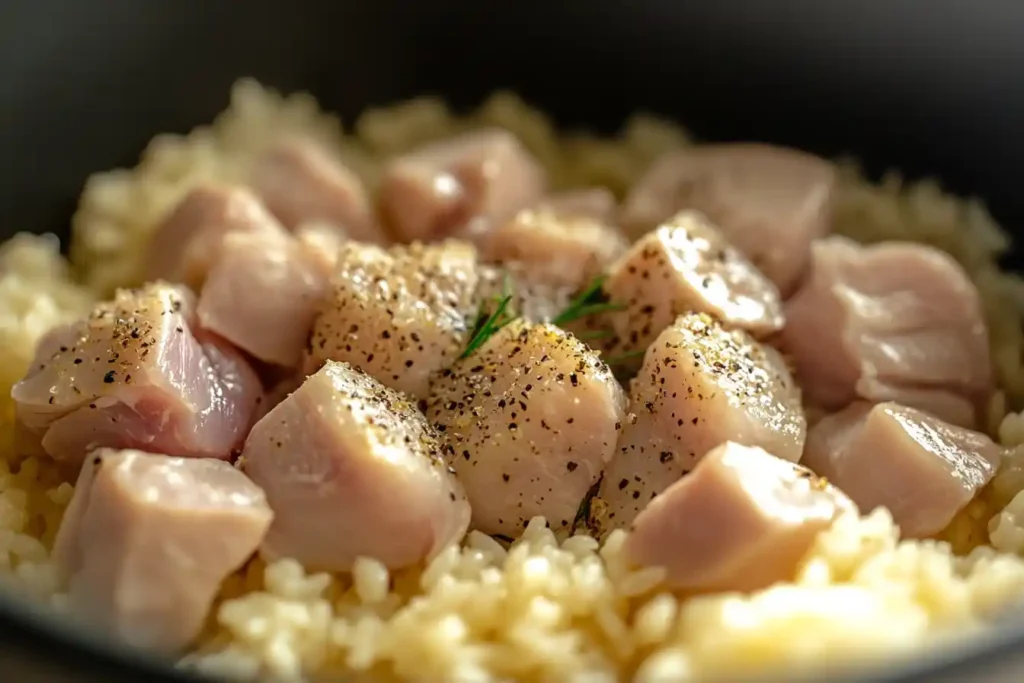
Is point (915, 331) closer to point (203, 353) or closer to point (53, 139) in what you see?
point (203, 353)

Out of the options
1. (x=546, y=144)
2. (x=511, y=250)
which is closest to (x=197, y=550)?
(x=511, y=250)

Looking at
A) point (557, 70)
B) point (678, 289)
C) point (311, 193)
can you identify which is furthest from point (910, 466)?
point (557, 70)

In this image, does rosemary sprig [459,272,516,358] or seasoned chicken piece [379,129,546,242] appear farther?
seasoned chicken piece [379,129,546,242]

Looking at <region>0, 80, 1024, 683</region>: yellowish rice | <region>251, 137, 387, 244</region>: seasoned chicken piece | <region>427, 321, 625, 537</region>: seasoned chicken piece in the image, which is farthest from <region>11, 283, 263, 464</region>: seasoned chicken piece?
<region>251, 137, 387, 244</region>: seasoned chicken piece

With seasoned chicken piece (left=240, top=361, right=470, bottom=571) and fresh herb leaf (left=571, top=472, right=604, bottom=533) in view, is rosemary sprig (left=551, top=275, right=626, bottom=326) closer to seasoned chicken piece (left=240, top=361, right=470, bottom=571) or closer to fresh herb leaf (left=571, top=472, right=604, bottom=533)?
fresh herb leaf (left=571, top=472, right=604, bottom=533)

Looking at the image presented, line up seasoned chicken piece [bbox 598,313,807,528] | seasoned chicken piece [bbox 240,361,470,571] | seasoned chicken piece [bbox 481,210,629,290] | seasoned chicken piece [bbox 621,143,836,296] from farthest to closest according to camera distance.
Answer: seasoned chicken piece [bbox 621,143,836,296], seasoned chicken piece [bbox 481,210,629,290], seasoned chicken piece [bbox 598,313,807,528], seasoned chicken piece [bbox 240,361,470,571]

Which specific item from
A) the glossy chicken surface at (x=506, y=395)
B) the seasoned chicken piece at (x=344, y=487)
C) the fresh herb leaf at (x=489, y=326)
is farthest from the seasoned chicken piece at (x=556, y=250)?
the seasoned chicken piece at (x=344, y=487)

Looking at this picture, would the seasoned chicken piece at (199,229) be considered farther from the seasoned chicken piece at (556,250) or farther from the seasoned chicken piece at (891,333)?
the seasoned chicken piece at (891,333)
